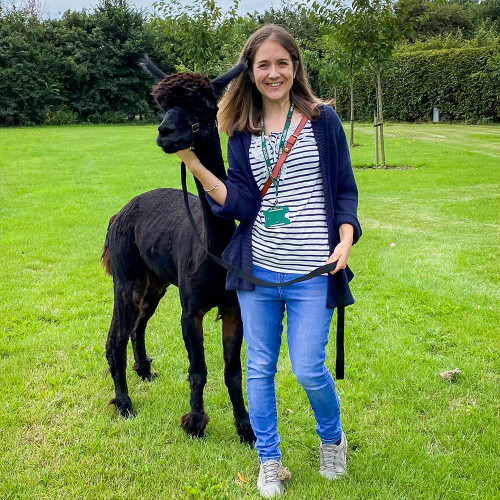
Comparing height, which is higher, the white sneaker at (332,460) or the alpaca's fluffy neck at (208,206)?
the alpaca's fluffy neck at (208,206)

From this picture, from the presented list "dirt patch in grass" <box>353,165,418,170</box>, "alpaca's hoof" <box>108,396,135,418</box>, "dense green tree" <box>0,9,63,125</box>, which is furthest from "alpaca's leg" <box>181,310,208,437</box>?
"dense green tree" <box>0,9,63,125</box>

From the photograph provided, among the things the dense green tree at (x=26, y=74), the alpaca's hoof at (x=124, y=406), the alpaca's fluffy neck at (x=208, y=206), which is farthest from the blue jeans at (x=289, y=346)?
the dense green tree at (x=26, y=74)

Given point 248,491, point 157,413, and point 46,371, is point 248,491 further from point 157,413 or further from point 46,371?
point 46,371

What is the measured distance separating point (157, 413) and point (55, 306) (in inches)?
101

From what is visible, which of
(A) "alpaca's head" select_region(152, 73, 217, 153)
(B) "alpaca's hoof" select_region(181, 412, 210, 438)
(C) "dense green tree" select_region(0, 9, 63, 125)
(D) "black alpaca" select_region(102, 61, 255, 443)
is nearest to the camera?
(A) "alpaca's head" select_region(152, 73, 217, 153)

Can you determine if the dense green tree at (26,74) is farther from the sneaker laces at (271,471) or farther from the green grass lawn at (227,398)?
the sneaker laces at (271,471)

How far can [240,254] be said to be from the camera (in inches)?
108

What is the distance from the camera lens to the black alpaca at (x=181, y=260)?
251 cm

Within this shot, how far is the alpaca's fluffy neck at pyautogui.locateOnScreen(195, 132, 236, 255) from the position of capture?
274 centimetres

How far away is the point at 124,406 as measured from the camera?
3.70 meters

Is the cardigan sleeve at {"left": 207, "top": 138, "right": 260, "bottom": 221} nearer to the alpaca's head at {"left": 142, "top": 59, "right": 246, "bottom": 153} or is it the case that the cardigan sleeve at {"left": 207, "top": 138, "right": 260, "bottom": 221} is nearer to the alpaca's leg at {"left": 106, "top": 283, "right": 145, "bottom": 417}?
the alpaca's head at {"left": 142, "top": 59, "right": 246, "bottom": 153}

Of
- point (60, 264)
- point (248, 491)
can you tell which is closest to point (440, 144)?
point (60, 264)

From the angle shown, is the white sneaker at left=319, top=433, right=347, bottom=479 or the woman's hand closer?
the woman's hand

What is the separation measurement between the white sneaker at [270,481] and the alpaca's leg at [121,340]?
4.08 feet
